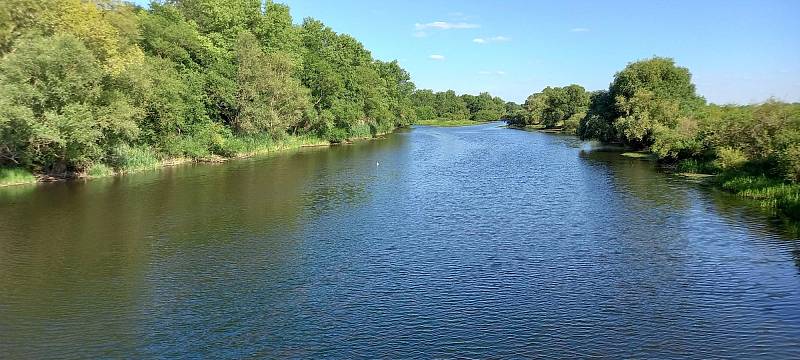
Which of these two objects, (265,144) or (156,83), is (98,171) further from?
(265,144)

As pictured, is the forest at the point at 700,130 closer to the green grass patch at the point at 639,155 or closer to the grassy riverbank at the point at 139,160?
the green grass patch at the point at 639,155

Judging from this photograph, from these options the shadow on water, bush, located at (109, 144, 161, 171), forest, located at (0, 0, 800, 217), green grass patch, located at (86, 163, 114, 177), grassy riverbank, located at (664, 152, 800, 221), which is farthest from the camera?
bush, located at (109, 144, 161, 171)

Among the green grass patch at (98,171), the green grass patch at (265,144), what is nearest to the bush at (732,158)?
the green grass patch at (265,144)

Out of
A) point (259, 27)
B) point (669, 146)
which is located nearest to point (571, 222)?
point (669, 146)

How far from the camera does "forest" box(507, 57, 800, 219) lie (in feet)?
108

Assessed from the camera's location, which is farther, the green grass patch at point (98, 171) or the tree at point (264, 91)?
the tree at point (264, 91)

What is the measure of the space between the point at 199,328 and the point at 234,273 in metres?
5.15

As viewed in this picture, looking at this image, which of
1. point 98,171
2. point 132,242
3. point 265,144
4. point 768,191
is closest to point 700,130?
point 768,191

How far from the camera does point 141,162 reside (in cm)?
5012

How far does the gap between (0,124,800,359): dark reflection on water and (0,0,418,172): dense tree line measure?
522cm

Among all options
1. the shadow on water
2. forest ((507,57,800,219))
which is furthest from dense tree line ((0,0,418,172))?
forest ((507,57,800,219))

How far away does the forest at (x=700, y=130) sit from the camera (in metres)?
33.0

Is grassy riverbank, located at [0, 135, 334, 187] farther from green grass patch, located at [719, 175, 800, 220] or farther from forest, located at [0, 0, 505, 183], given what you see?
green grass patch, located at [719, 175, 800, 220]

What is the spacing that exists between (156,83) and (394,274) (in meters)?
38.6
